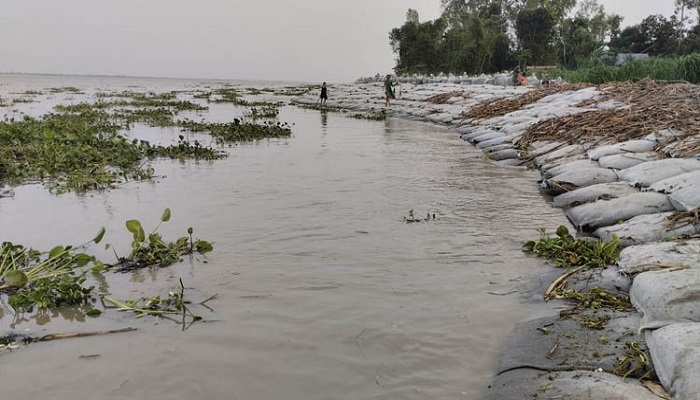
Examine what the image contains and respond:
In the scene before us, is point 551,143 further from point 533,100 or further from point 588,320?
point 588,320

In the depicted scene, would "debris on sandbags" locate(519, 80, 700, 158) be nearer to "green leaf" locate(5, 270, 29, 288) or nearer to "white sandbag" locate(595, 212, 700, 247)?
"white sandbag" locate(595, 212, 700, 247)

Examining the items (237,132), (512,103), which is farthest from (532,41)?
(237,132)

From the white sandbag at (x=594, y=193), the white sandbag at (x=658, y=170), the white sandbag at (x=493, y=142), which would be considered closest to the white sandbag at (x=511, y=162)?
the white sandbag at (x=493, y=142)

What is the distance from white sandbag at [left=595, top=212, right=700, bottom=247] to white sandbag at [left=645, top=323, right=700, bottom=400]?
171cm

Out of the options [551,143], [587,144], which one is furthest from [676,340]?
[551,143]

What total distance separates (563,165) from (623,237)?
340 centimetres

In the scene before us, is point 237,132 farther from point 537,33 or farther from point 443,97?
point 537,33

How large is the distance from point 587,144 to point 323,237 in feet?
17.6

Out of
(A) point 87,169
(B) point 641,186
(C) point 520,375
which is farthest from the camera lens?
(A) point 87,169

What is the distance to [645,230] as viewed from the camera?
401 cm

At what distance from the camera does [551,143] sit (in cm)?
899

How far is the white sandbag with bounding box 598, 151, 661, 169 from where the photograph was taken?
20.1 feet

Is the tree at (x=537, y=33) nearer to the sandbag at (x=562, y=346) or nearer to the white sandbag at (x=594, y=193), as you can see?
the white sandbag at (x=594, y=193)

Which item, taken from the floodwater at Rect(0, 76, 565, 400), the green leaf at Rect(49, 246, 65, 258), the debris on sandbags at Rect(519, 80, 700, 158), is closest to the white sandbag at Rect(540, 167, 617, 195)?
the floodwater at Rect(0, 76, 565, 400)
